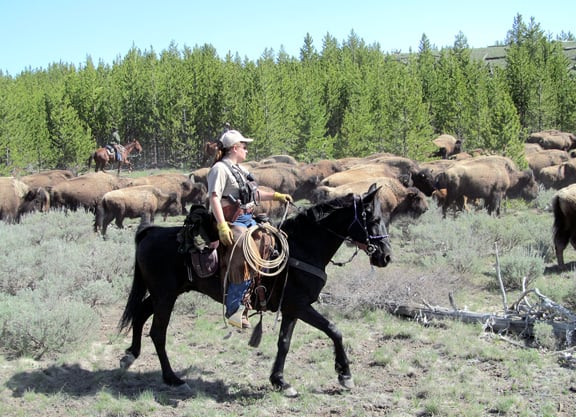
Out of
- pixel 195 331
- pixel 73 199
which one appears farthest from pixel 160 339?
pixel 73 199

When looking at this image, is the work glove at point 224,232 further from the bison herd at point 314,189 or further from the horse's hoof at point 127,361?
the bison herd at point 314,189

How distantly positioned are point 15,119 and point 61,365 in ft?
116

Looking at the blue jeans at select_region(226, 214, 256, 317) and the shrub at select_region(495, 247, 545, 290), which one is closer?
the blue jeans at select_region(226, 214, 256, 317)

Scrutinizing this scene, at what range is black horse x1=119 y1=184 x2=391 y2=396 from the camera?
18.1 feet

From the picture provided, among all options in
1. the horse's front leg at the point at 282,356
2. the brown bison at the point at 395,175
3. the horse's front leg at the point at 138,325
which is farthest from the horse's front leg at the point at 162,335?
the brown bison at the point at 395,175

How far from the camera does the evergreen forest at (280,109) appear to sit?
33438mm

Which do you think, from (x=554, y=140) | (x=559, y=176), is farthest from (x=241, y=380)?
(x=554, y=140)

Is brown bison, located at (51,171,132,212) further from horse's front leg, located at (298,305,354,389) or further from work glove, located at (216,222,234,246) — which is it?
horse's front leg, located at (298,305,354,389)

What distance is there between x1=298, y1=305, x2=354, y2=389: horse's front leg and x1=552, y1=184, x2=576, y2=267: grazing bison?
21.5 feet

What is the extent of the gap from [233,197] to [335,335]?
165cm

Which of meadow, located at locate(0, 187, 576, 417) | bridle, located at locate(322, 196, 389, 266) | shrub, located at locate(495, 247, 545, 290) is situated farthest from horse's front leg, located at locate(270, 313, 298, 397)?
shrub, located at locate(495, 247, 545, 290)

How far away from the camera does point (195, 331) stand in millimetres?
7719

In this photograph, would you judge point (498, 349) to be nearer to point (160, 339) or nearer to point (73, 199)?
point (160, 339)

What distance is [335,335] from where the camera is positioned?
5453 mm
